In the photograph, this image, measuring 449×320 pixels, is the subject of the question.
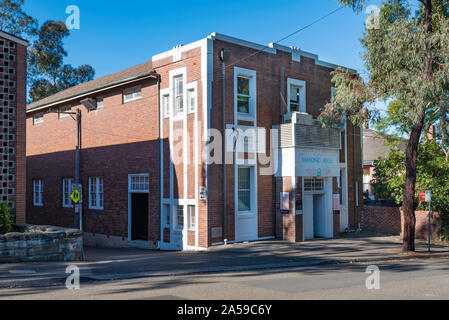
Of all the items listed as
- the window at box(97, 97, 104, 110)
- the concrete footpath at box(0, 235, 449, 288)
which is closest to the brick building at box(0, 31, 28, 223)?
the concrete footpath at box(0, 235, 449, 288)

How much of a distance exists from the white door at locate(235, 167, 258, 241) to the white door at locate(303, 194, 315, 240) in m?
2.60

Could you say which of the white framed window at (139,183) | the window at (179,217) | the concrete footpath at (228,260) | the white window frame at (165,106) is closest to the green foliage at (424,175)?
the concrete footpath at (228,260)

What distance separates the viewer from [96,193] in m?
24.6

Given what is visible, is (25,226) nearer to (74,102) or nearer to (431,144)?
(74,102)

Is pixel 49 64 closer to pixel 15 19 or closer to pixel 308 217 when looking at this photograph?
pixel 15 19

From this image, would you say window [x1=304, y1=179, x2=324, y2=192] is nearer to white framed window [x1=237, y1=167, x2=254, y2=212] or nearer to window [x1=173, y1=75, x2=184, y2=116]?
white framed window [x1=237, y1=167, x2=254, y2=212]

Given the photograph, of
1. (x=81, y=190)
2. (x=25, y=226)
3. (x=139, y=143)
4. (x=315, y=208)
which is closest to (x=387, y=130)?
(x=315, y=208)

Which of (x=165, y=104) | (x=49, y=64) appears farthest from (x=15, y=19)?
(x=165, y=104)

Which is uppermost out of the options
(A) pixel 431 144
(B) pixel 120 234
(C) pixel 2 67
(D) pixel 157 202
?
(C) pixel 2 67

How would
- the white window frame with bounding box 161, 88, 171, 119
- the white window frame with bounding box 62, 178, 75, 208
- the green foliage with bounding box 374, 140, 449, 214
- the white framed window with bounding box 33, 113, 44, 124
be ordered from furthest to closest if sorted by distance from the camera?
the white framed window with bounding box 33, 113, 44, 124 → the white window frame with bounding box 62, 178, 75, 208 → the green foliage with bounding box 374, 140, 449, 214 → the white window frame with bounding box 161, 88, 171, 119

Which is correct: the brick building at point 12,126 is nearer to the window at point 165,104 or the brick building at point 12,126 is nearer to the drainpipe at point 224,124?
the window at point 165,104

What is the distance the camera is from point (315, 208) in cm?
2175

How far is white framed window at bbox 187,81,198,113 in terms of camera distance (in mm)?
18703
